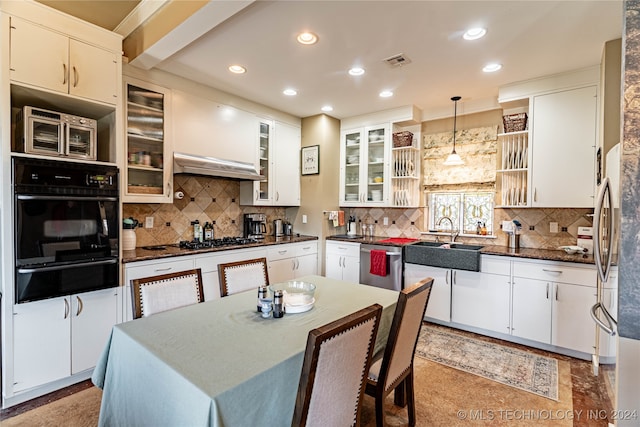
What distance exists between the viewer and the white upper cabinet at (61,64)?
2062 millimetres

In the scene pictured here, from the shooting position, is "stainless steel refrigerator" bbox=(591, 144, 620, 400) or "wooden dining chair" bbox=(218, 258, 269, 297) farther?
"wooden dining chair" bbox=(218, 258, 269, 297)

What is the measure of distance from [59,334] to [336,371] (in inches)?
87.2

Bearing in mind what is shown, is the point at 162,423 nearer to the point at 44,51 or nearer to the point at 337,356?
the point at 337,356

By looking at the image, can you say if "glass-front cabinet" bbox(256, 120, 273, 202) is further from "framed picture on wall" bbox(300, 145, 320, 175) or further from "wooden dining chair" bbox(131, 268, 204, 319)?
"wooden dining chair" bbox(131, 268, 204, 319)

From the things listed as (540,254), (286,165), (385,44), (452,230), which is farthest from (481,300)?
(286,165)

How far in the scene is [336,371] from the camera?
1.16 m

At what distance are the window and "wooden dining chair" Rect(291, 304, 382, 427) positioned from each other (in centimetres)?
312

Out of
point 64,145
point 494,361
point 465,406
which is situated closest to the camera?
point 465,406

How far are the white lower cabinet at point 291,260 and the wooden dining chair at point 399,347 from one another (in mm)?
2249

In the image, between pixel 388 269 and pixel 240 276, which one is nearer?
pixel 240 276

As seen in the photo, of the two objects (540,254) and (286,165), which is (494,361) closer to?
(540,254)

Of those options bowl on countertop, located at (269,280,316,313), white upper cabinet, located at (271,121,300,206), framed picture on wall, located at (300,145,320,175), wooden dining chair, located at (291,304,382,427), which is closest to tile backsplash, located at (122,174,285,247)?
white upper cabinet, located at (271,121,300,206)

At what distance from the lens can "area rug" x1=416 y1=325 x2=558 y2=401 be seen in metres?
2.44

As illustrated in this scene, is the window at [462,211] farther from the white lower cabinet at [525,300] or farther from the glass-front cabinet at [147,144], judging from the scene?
the glass-front cabinet at [147,144]
